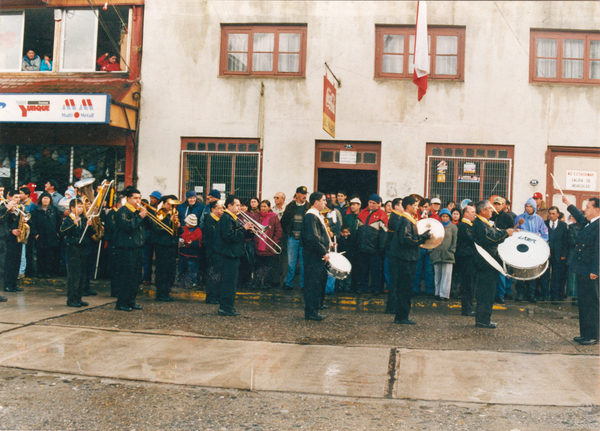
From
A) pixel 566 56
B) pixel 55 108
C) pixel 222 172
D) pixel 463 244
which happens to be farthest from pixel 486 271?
pixel 55 108

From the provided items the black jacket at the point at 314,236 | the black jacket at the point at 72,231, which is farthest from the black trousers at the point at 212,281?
the black jacket at the point at 72,231

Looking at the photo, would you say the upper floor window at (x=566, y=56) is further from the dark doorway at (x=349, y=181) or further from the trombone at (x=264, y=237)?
the trombone at (x=264, y=237)

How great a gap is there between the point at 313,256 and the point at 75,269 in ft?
12.8

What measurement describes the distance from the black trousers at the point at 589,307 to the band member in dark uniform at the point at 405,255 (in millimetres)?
2211

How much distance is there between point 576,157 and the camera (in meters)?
13.8

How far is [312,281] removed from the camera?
8781 millimetres

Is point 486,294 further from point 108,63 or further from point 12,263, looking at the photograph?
point 108,63

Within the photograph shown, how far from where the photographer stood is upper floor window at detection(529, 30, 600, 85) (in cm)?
1384

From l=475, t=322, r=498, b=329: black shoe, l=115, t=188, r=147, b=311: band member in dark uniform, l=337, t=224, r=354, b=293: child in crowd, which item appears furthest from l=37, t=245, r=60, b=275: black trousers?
l=475, t=322, r=498, b=329: black shoe

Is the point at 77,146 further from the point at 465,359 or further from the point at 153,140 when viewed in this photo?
the point at 465,359

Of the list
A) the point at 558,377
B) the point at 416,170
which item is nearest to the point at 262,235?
the point at 416,170

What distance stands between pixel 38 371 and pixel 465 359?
4701 mm

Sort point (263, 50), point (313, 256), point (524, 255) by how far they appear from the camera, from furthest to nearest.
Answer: point (263, 50) → point (313, 256) → point (524, 255)

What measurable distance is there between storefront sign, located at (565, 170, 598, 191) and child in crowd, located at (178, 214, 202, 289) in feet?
29.5
